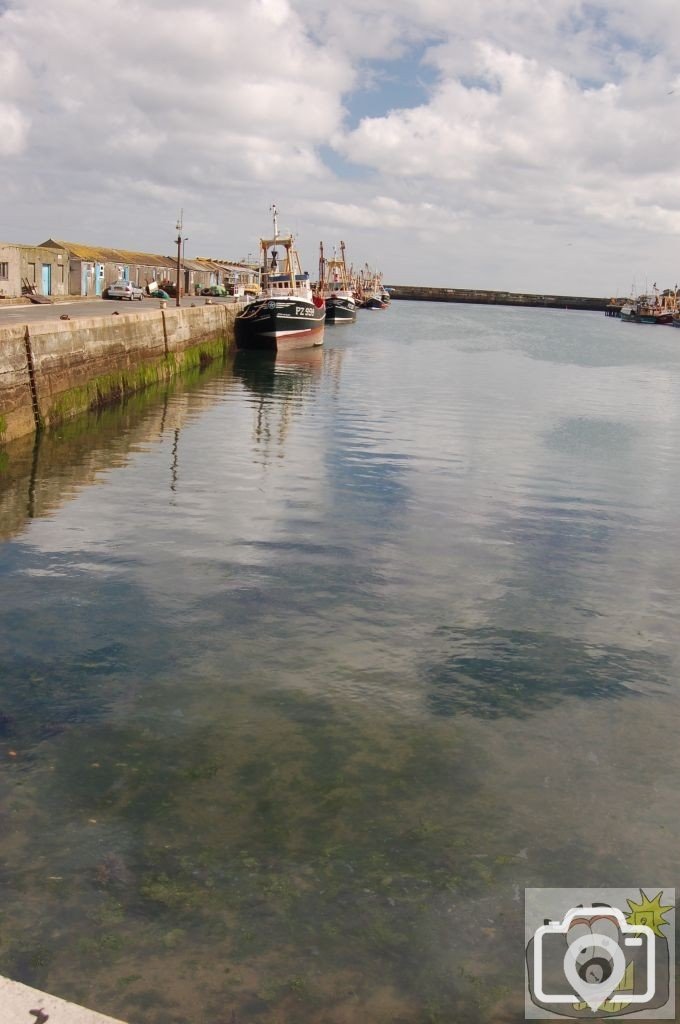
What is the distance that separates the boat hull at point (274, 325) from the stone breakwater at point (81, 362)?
911 cm

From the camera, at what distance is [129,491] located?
17.1 m

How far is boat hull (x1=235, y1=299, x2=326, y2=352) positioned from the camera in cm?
5000

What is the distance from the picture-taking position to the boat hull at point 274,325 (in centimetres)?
5000

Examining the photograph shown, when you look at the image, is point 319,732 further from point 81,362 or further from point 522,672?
point 81,362

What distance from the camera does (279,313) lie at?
164 feet

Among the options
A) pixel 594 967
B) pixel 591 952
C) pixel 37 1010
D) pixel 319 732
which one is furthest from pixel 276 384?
pixel 37 1010

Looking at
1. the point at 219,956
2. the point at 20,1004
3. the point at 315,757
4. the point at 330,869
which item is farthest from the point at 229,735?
the point at 20,1004

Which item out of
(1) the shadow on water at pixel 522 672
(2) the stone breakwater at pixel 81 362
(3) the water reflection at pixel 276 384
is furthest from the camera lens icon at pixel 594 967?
(2) the stone breakwater at pixel 81 362

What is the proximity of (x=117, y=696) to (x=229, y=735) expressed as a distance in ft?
4.21

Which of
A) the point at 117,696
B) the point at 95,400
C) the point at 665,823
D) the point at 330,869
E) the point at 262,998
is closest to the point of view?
the point at 262,998

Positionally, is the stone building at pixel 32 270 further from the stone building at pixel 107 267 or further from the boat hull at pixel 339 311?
the boat hull at pixel 339 311

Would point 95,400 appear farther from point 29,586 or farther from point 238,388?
point 29,586

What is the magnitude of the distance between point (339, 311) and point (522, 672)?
82.8 m

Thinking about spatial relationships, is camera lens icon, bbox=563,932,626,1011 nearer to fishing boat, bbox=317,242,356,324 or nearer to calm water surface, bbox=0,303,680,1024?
calm water surface, bbox=0,303,680,1024
